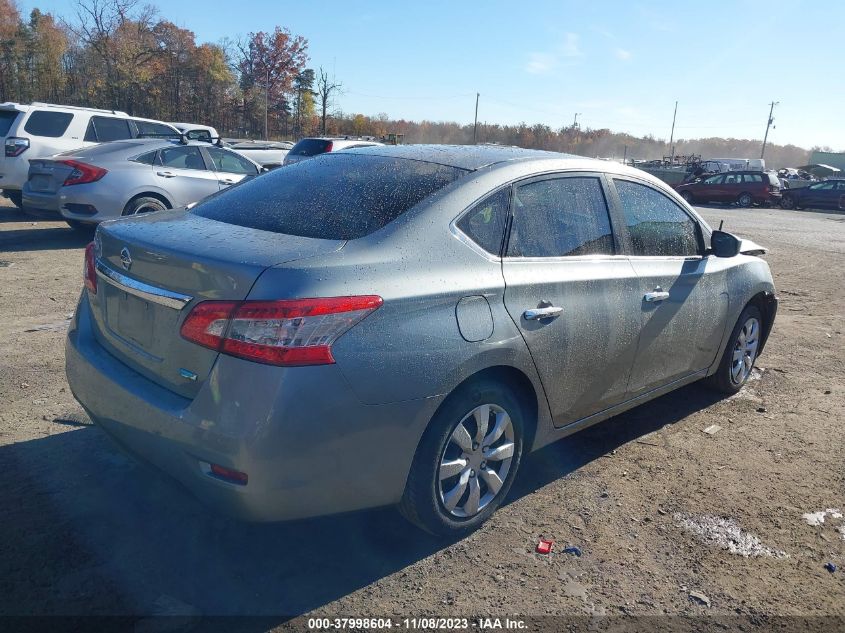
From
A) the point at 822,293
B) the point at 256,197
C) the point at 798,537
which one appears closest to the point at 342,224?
the point at 256,197

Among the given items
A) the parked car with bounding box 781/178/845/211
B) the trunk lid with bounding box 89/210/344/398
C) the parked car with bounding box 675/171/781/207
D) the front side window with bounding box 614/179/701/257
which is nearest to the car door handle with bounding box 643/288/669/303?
the front side window with bounding box 614/179/701/257

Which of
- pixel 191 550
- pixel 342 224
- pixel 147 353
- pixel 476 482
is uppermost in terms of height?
pixel 342 224

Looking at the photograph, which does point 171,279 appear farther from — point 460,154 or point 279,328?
point 460,154

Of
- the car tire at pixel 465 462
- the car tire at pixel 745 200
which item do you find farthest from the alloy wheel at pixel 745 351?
the car tire at pixel 745 200

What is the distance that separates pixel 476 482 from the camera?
3074 millimetres

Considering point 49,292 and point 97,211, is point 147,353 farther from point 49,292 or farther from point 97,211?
point 97,211

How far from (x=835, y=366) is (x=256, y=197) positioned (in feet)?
17.9

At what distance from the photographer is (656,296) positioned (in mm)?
3834

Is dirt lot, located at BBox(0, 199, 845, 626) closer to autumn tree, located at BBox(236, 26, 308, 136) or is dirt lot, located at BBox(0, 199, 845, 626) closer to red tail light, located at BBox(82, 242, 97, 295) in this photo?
red tail light, located at BBox(82, 242, 97, 295)

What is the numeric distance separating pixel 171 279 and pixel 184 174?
25.8 ft

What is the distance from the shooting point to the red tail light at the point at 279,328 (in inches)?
92.7

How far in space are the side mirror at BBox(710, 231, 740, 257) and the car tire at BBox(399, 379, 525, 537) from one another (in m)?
2.13

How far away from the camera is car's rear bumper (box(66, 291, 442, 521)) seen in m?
2.34

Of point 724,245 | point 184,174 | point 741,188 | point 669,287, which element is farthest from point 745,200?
point 669,287
